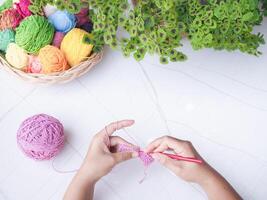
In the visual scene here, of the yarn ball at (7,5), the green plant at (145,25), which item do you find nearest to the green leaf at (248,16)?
the green plant at (145,25)

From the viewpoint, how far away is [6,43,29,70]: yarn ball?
1040 mm

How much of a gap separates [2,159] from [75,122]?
183 millimetres

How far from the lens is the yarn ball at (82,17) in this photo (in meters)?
1.09

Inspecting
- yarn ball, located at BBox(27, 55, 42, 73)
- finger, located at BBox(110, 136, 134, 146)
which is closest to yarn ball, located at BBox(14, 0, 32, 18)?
Answer: yarn ball, located at BBox(27, 55, 42, 73)

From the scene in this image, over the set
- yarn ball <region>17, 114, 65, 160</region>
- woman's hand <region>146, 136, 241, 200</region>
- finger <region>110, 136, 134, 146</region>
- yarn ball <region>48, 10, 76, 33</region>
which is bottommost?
woman's hand <region>146, 136, 241, 200</region>

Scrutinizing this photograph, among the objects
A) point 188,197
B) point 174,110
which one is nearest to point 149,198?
point 188,197

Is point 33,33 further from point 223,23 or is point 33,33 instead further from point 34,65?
point 223,23

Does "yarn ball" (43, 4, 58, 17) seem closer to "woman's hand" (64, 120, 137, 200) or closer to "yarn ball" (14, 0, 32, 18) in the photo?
"yarn ball" (14, 0, 32, 18)

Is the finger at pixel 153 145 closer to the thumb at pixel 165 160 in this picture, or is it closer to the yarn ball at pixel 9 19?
the thumb at pixel 165 160

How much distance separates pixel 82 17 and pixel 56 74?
16 centimetres

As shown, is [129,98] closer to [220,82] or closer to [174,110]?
[174,110]

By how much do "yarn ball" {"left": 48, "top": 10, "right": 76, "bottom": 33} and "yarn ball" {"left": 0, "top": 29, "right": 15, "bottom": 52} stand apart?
0.10 m

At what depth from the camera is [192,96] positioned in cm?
A: 111

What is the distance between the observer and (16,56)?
3.41 feet
